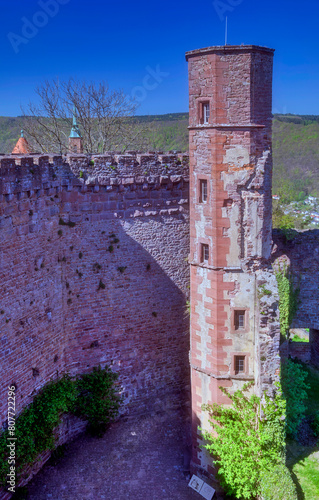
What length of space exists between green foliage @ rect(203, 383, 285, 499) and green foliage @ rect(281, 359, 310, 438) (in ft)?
10.3

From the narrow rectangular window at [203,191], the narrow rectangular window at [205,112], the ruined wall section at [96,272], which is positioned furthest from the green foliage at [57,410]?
the narrow rectangular window at [205,112]

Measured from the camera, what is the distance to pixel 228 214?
1253 cm

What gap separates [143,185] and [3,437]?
24.0 feet

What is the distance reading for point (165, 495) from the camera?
1299cm

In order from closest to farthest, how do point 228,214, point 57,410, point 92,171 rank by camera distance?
point 228,214
point 57,410
point 92,171

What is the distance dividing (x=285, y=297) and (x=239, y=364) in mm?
3921

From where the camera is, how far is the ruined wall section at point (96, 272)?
1216 cm

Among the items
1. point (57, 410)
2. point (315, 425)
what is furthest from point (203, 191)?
point (315, 425)

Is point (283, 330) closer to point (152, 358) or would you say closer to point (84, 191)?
point (152, 358)

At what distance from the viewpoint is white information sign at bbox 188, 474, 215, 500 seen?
12984 mm

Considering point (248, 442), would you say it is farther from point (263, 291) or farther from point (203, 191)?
point (203, 191)

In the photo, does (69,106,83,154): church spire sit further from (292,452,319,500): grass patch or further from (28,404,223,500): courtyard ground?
(292,452,319,500): grass patch

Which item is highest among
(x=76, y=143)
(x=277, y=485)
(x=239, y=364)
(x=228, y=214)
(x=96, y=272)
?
(x=76, y=143)

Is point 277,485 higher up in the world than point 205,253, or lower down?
lower down
